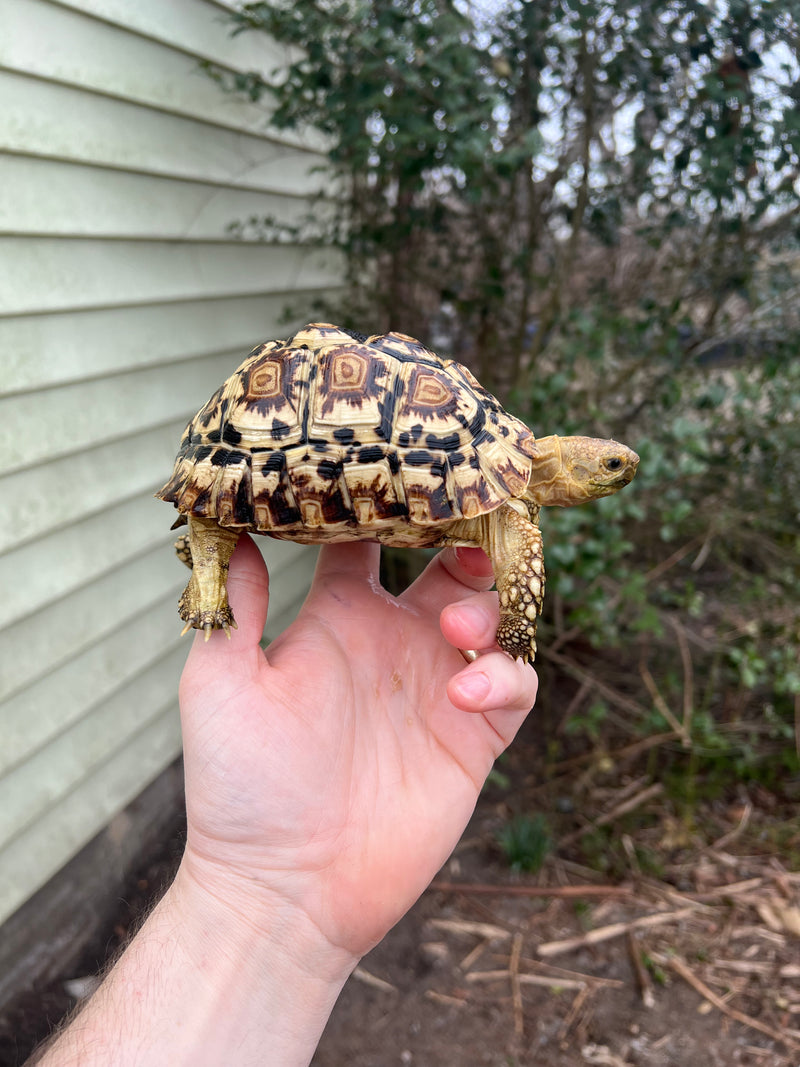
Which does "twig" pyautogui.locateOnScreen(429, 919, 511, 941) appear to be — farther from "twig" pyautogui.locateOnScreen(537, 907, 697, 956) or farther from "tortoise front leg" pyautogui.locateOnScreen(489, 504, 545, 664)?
"tortoise front leg" pyautogui.locateOnScreen(489, 504, 545, 664)

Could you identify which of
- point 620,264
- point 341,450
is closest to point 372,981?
point 341,450

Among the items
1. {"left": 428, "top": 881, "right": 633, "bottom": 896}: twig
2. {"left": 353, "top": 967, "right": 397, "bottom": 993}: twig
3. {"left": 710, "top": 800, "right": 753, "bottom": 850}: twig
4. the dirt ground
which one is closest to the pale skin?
the dirt ground

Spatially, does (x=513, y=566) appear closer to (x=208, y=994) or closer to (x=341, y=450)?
(x=341, y=450)

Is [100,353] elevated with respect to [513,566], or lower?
elevated

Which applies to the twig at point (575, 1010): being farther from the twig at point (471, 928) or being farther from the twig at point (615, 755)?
the twig at point (615, 755)

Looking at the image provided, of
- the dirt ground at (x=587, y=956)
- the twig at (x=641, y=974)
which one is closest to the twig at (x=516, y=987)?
the dirt ground at (x=587, y=956)

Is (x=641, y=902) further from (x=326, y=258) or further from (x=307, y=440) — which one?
(x=326, y=258)

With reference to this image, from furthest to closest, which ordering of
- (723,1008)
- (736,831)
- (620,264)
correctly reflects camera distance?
(620,264) < (736,831) < (723,1008)
